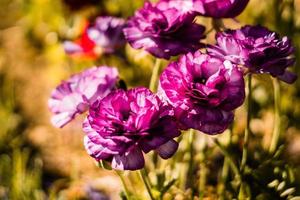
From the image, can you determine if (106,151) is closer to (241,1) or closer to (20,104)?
(241,1)

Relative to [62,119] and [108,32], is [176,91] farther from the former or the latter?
[108,32]

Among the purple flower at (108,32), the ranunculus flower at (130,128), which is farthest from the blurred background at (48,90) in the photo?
the ranunculus flower at (130,128)

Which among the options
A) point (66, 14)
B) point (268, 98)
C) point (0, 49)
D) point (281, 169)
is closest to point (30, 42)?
point (0, 49)

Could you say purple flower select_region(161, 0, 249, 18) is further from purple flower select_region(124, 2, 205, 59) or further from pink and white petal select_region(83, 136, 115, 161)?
pink and white petal select_region(83, 136, 115, 161)

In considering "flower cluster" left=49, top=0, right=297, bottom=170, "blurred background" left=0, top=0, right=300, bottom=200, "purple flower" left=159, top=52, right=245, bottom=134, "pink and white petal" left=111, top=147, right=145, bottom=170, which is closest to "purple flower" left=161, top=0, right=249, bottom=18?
"flower cluster" left=49, top=0, right=297, bottom=170

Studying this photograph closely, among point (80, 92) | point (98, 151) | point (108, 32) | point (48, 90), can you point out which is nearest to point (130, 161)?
point (98, 151)

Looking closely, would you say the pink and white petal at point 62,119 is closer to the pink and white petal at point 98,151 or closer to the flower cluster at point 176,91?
the flower cluster at point 176,91
